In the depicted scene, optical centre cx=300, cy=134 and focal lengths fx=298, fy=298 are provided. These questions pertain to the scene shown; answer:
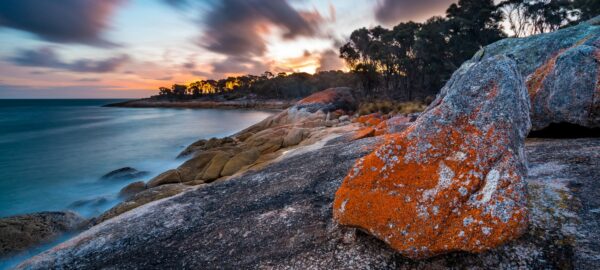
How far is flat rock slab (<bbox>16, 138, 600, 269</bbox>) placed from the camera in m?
3.17

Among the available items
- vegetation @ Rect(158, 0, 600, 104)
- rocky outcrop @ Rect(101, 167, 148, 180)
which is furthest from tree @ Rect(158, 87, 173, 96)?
rocky outcrop @ Rect(101, 167, 148, 180)

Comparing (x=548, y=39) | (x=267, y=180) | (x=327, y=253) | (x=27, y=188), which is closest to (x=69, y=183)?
(x=27, y=188)

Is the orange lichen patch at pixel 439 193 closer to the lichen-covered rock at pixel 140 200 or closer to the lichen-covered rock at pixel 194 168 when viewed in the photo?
the lichen-covered rock at pixel 140 200

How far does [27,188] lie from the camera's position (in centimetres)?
1609

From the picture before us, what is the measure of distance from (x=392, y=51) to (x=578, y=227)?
176 feet

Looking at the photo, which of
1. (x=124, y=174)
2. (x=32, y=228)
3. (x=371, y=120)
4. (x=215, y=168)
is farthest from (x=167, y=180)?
(x=371, y=120)

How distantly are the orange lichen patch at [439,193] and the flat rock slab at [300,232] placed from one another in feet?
1.04

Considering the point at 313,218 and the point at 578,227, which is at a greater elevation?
the point at 578,227

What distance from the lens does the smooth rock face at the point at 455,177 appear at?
306cm

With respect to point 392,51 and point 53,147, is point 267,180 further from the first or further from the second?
point 392,51

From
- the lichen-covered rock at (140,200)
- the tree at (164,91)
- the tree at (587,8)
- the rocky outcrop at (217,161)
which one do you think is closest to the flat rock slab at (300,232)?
the lichen-covered rock at (140,200)

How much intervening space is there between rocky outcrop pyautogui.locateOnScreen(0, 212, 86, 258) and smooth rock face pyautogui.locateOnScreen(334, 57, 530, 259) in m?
8.90

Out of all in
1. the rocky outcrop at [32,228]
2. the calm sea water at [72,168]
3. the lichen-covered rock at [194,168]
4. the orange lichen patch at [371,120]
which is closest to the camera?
the rocky outcrop at [32,228]

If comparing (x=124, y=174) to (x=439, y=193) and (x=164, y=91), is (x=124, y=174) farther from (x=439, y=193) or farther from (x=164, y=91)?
(x=164, y=91)
